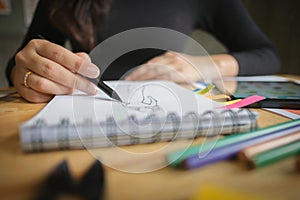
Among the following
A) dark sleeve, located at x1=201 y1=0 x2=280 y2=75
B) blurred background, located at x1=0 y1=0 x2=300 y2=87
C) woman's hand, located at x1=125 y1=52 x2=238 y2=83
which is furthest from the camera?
blurred background, located at x1=0 y1=0 x2=300 y2=87

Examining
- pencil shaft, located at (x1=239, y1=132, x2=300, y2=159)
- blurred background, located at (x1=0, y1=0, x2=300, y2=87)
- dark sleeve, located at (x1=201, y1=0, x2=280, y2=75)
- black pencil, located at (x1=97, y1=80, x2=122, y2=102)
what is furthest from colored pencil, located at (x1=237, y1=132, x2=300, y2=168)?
blurred background, located at (x1=0, y1=0, x2=300, y2=87)

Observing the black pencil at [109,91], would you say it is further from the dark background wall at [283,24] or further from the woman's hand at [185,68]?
the dark background wall at [283,24]

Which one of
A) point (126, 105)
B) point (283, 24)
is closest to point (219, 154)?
point (126, 105)

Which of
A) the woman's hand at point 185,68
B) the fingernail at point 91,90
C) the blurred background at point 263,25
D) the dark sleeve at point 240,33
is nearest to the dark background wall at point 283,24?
the blurred background at point 263,25

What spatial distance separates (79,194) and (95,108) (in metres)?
0.16

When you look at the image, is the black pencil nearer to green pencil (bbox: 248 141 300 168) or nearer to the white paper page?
the white paper page

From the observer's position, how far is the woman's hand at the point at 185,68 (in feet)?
1.75

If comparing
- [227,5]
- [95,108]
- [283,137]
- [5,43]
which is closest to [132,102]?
[95,108]

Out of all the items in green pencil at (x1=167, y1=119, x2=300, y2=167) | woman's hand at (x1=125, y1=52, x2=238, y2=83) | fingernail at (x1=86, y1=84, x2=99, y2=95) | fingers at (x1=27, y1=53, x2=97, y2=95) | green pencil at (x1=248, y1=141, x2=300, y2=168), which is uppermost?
green pencil at (x1=248, y1=141, x2=300, y2=168)

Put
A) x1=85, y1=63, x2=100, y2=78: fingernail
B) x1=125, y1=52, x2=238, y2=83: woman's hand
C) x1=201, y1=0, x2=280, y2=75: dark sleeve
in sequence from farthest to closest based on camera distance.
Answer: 1. x1=201, y1=0, x2=280, y2=75: dark sleeve
2. x1=125, y1=52, x2=238, y2=83: woman's hand
3. x1=85, y1=63, x2=100, y2=78: fingernail

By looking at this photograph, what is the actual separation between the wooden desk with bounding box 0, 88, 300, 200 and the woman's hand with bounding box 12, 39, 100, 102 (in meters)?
0.15

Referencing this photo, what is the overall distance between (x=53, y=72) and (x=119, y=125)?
176 millimetres

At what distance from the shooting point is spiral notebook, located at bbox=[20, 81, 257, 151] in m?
0.22

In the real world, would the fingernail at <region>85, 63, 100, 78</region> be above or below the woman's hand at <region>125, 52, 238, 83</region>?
above
